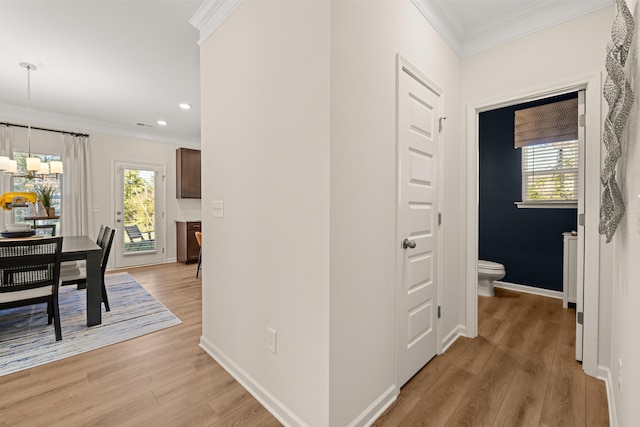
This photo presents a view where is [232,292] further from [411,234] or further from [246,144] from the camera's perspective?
[411,234]

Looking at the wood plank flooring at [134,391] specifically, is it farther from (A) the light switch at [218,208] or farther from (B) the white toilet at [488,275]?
(B) the white toilet at [488,275]

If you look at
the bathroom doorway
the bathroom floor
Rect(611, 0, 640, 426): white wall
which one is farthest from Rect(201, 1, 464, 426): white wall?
the bathroom doorway

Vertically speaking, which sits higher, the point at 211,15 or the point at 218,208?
the point at 211,15

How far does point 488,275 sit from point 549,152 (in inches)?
68.8

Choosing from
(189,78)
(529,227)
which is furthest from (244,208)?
(529,227)

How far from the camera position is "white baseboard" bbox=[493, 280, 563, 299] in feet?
11.6

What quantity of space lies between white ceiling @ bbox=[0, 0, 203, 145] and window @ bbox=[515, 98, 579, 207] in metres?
3.96

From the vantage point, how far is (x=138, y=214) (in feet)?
18.3

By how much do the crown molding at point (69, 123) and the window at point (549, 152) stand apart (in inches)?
246

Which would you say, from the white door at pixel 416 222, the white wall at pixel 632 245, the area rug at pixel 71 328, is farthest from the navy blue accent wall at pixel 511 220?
the area rug at pixel 71 328

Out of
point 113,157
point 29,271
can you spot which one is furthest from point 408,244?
point 113,157

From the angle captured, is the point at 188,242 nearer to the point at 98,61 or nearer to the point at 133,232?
the point at 133,232

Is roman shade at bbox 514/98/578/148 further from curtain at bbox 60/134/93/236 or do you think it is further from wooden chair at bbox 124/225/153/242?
curtain at bbox 60/134/93/236

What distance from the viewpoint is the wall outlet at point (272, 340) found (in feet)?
5.27
